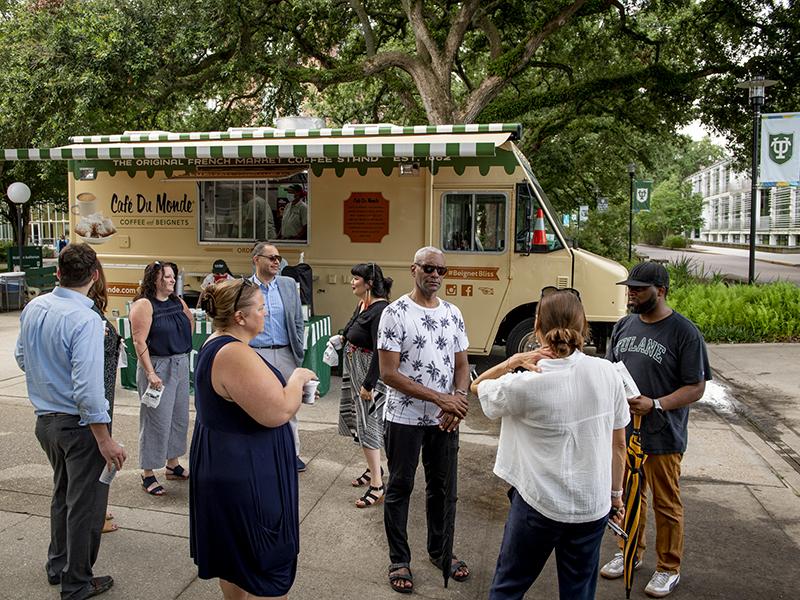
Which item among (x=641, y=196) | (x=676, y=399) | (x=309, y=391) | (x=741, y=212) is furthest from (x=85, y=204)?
(x=741, y=212)

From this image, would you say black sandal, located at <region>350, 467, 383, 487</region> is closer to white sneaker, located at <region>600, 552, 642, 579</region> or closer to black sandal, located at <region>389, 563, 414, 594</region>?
black sandal, located at <region>389, 563, 414, 594</region>

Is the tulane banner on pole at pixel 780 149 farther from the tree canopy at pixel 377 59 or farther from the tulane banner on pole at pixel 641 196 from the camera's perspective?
the tulane banner on pole at pixel 641 196

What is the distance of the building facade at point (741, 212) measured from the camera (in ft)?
165

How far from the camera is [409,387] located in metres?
3.58

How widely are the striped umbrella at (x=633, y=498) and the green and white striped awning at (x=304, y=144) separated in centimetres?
481

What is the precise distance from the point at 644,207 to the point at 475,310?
1925cm

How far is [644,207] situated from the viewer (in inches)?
1019

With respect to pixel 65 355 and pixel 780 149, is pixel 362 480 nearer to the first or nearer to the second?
pixel 65 355

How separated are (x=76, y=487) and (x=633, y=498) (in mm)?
2784

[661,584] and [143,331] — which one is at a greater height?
[143,331]

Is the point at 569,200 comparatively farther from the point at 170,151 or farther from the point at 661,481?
the point at 661,481

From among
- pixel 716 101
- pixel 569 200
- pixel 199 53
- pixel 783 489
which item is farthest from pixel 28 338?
pixel 569 200

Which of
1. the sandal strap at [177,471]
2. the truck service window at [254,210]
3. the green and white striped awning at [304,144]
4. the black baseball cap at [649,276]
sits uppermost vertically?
the green and white striped awning at [304,144]

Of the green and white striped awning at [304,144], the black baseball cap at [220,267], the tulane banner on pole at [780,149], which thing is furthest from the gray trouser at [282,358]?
the tulane banner on pole at [780,149]
